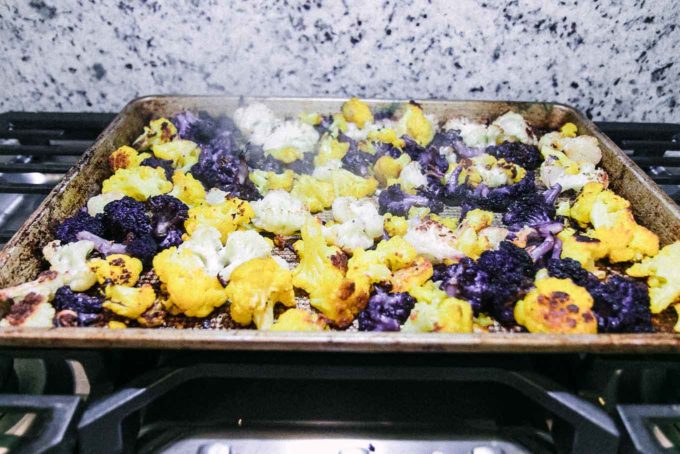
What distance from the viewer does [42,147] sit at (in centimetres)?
183

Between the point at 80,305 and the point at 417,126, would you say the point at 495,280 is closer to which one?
the point at 417,126

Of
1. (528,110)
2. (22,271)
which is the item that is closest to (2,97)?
(22,271)

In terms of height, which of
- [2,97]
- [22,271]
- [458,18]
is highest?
[458,18]

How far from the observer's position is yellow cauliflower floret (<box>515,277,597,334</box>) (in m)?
1.14

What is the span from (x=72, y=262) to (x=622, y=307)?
54.3 inches

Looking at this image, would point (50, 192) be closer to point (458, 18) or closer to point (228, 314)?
point (228, 314)

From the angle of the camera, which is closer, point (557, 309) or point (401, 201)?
point (557, 309)

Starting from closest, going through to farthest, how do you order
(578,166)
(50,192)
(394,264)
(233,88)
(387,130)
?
1. (394,264)
2. (50,192)
3. (578,166)
4. (387,130)
5. (233,88)

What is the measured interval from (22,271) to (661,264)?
1658mm

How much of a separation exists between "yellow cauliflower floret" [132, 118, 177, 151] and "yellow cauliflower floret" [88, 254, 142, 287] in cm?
62

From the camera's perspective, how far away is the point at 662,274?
52.4 inches

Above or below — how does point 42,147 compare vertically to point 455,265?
above

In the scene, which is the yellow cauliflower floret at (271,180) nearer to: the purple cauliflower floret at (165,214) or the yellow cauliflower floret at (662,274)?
the purple cauliflower floret at (165,214)

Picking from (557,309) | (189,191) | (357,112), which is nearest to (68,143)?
(189,191)
